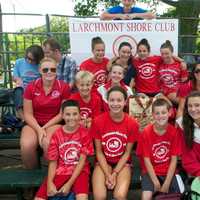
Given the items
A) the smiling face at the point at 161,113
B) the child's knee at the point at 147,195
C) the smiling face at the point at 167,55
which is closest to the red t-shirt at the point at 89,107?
the smiling face at the point at 161,113

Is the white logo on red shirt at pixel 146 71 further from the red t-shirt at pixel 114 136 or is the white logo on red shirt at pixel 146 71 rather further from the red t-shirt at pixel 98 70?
the red t-shirt at pixel 114 136

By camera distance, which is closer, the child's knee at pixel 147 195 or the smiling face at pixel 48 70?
the child's knee at pixel 147 195

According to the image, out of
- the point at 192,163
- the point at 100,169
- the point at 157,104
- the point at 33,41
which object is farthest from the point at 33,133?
the point at 33,41

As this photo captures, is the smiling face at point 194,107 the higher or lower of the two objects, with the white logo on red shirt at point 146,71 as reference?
lower

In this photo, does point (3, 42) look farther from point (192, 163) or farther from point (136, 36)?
point (192, 163)

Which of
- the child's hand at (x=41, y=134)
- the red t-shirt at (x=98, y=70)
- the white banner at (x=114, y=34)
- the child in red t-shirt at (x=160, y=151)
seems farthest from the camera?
the white banner at (x=114, y=34)

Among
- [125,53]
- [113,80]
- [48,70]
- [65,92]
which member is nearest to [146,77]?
[125,53]

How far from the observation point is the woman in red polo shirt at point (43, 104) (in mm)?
4820

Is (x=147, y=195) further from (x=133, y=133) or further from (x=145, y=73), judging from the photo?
(x=145, y=73)

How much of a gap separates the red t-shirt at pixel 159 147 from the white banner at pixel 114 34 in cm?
260

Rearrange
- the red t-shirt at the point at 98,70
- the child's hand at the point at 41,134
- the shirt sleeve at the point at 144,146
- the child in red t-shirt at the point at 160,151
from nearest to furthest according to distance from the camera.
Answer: the child in red t-shirt at the point at 160,151 → the shirt sleeve at the point at 144,146 → the child's hand at the point at 41,134 → the red t-shirt at the point at 98,70

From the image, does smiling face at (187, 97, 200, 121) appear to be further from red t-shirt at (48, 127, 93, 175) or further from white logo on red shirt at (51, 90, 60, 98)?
white logo on red shirt at (51, 90, 60, 98)

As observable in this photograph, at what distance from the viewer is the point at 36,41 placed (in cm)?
931

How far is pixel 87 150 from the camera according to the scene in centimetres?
432
